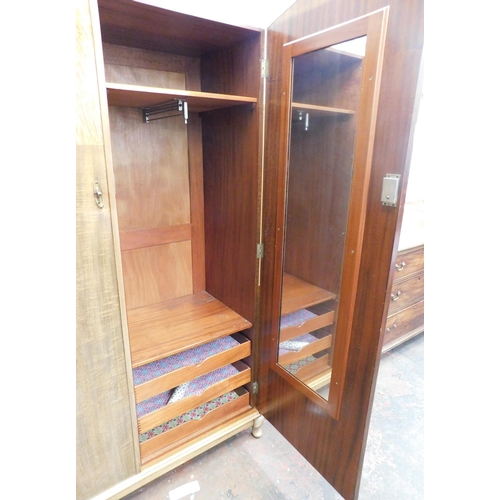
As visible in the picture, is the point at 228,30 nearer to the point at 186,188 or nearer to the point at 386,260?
the point at 186,188

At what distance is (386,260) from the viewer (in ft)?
2.84

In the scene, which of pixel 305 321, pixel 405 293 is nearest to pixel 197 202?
pixel 305 321

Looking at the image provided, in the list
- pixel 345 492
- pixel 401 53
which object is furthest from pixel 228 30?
pixel 345 492

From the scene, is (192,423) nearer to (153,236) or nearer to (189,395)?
(189,395)

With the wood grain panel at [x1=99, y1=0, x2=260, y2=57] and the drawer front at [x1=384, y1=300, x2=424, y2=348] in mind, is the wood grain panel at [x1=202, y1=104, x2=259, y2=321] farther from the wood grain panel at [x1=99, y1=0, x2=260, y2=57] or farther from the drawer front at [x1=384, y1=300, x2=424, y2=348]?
the drawer front at [x1=384, y1=300, x2=424, y2=348]

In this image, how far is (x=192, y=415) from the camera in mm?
1415

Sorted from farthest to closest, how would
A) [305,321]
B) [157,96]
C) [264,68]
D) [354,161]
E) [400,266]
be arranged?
1. [400,266]
2. [305,321]
3. [264,68]
4. [157,96]
5. [354,161]

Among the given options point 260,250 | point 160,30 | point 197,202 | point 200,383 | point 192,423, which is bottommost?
point 192,423

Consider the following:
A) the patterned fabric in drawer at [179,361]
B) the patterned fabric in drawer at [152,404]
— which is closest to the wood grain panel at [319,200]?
the patterned fabric in drawer at [179,361]

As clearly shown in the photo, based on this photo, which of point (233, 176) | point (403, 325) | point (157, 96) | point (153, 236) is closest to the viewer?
point (157, 96)

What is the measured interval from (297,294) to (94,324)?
745 millimetres

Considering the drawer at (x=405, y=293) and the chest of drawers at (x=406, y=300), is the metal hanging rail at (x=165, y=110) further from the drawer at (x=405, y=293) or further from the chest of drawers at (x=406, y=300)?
the drawer at (x=405, y=293)

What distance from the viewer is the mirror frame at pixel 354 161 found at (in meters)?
0.82

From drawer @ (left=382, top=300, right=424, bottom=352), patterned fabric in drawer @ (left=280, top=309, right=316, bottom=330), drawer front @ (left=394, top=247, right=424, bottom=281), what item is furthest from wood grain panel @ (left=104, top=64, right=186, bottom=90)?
drawer @ (left=382, top=300, right=424, bottom=352)
